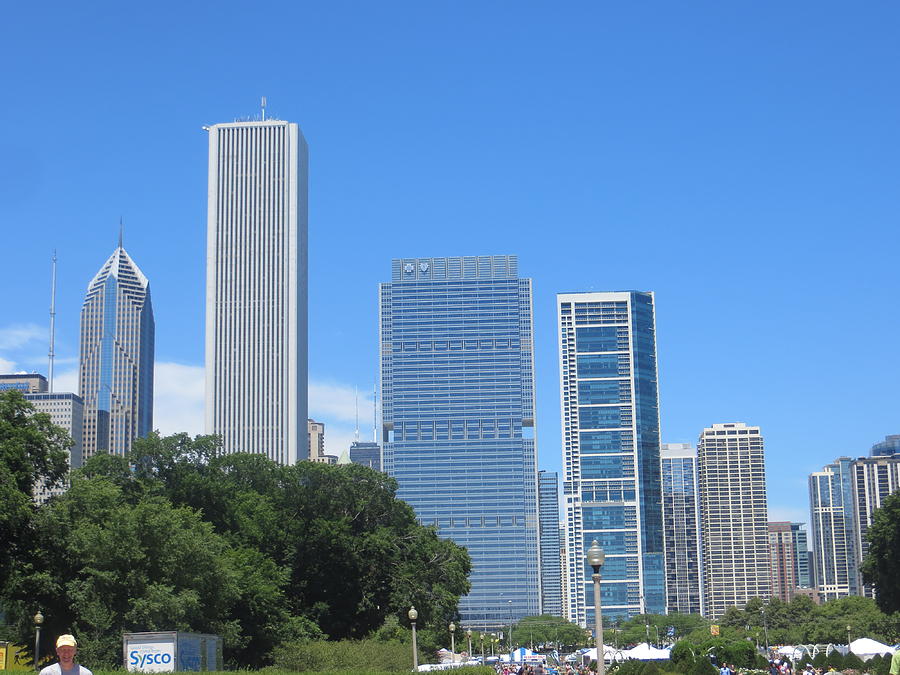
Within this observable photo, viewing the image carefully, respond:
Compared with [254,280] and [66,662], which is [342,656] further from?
[254,280]

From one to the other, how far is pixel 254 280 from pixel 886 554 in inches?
4902

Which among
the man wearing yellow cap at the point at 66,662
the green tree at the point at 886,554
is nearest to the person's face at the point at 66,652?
the man wearing yellow cap at the point at 66,662

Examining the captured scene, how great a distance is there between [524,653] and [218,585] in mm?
68979

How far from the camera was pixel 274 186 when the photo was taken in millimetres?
187125

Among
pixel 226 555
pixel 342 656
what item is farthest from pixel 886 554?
pixel 226 555

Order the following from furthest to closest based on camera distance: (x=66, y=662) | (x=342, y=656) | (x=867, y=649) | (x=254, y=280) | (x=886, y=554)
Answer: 1. (x=254, y=280)
2. (x=886, y=554)
3. (x=867, y=649)
4. (x=342, y=656)
5. (x=66, y=662)

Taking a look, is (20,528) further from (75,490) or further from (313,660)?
(313,660)

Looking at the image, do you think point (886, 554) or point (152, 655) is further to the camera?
point (886, 554)

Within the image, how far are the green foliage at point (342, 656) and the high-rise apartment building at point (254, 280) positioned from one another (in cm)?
12647

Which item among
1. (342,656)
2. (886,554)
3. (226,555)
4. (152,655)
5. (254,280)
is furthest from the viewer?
(254,280)

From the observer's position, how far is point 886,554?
8250cm

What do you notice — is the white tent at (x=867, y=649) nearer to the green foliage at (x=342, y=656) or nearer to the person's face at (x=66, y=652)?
the green foliage at (x=342, y=656)

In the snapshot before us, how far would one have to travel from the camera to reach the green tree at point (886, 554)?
8175 cm

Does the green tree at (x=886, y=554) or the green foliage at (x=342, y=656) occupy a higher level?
the green tree at (x=886, y=554)
